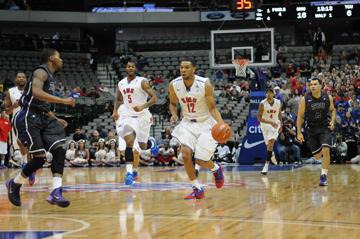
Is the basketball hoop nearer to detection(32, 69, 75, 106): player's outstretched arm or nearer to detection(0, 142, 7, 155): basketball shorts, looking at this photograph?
detection(0, 142, 7, 155): basketball shorts

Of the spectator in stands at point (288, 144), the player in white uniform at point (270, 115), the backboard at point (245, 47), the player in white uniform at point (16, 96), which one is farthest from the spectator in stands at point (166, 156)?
the player in white uniform at point (16, 96)

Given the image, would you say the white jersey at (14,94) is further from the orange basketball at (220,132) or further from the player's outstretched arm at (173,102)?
the orange basketball at (220,132)

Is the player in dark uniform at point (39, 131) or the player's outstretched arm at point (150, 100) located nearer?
the player in dark uniform at point (39, 131)

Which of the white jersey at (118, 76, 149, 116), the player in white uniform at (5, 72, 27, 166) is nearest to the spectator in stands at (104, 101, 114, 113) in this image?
the player in white uniform at (5, 72, 27, 166)

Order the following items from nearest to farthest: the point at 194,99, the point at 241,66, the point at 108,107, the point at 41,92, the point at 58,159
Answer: the point at 41,92 → the point at 58,159 → the point at 194,99 → the point at 241,66 → the point at 108,107

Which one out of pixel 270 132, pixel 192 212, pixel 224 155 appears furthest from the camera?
pixel 224 155

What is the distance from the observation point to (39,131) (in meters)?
7.39

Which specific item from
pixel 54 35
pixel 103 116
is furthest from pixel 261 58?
pixel 54 35

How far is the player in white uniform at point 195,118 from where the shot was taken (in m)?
8.41

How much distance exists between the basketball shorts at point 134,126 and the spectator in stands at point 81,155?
329 inches

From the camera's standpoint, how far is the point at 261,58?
1997cm

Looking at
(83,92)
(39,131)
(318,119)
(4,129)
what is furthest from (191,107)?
(83,92)

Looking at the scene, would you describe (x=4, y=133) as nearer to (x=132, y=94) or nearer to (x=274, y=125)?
(x=274, y=125)

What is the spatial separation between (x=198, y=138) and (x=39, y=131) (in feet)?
7.19
